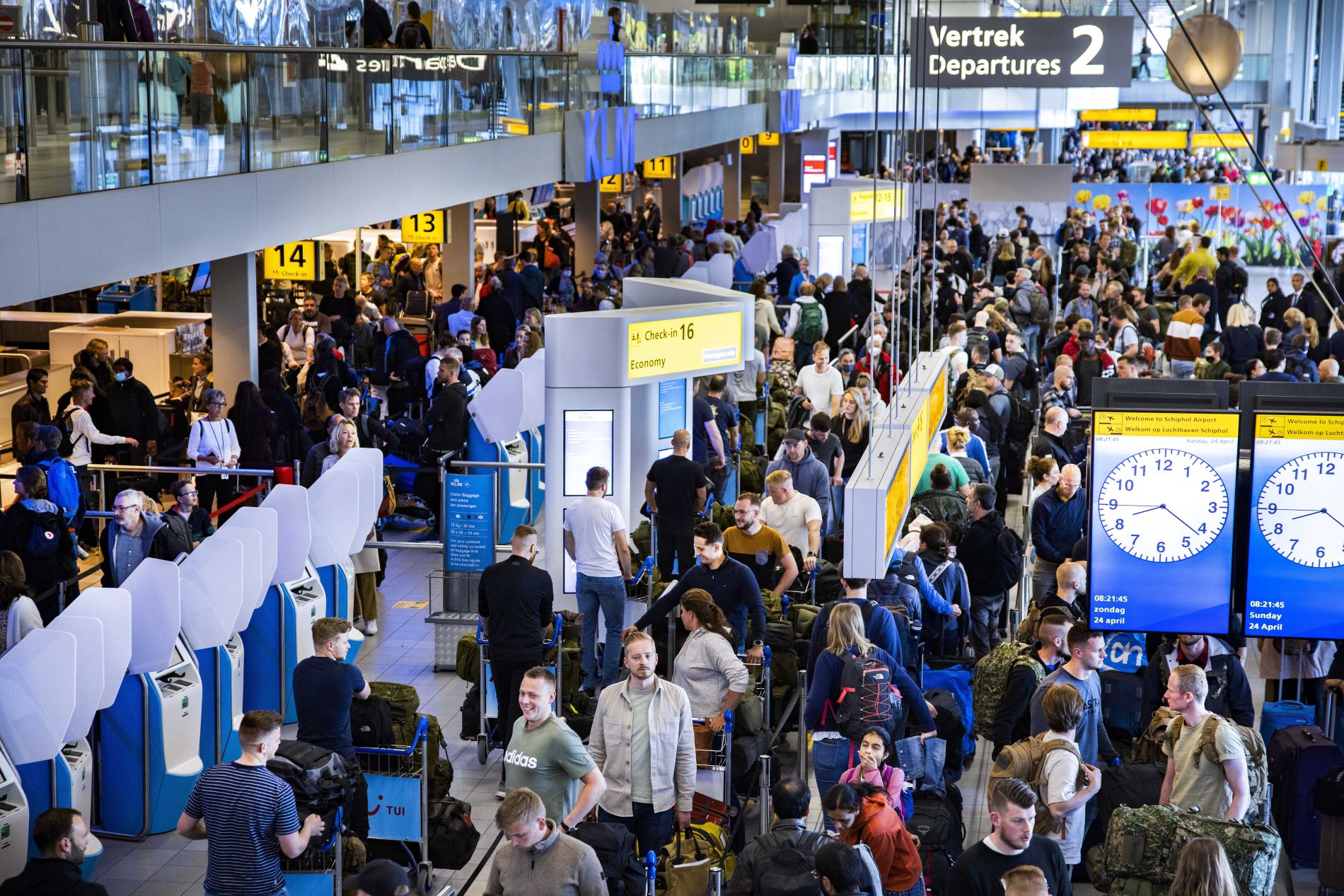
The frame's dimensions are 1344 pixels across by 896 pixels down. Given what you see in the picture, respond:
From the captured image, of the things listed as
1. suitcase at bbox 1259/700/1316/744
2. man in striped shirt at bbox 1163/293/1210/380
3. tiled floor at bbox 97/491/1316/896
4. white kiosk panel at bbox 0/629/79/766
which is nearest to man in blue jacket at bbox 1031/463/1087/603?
tiled floor at bbox 97/491/1316/896

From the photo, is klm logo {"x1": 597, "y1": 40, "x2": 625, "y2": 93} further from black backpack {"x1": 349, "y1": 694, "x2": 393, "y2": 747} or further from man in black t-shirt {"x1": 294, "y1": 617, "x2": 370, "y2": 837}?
man in black t-shirt {"x1": 294, "y1": 617, "x2": 370, "y2": 837}

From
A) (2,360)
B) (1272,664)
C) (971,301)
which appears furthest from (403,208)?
(1272,664)

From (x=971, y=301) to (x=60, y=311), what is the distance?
38.6 ft

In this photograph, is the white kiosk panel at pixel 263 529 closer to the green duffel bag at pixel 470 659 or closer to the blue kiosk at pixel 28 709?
the green duffel bag at pixel 470 659

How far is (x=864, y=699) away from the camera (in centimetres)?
734

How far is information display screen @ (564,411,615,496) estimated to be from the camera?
38.5 ft

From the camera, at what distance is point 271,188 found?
13625 mm

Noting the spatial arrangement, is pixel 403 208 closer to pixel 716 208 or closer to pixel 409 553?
pixel 409 553

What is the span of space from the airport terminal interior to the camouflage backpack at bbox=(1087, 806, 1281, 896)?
0.06ft

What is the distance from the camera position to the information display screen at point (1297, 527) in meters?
7.49

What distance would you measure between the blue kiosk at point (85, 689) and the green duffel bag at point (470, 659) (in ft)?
6.74

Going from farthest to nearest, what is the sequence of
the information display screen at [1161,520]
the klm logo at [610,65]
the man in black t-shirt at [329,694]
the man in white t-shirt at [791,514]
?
the klm logo at [610,65] → the man in white t-shirt at [791,514] → the information display screen at [1161,520] → the man in black t-shirt at [329,694]

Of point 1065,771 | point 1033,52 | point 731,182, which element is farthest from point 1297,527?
point 731,182

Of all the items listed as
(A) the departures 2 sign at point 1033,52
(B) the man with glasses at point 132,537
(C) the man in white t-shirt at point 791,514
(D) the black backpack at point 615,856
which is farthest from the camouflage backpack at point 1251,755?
(A) the departures 2 sign at point 1033,52
